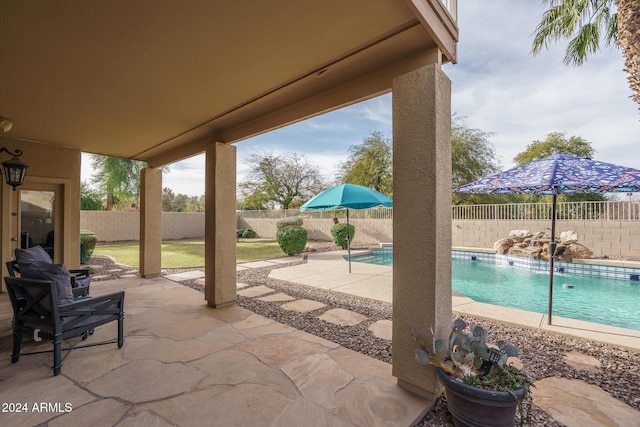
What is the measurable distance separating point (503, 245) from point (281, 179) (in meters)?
15.4

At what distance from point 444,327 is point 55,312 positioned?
11.4ft

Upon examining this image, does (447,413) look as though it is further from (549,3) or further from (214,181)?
(549,3)

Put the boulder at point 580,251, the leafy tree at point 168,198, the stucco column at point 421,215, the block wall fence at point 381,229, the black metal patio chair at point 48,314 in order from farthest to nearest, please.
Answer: the leafy tree at point 168,198 < the block wall fence at point 381,229 < the boulder at point 580,251 < the black metal patio chair at point 48,314 < the stucco column at point 421,215

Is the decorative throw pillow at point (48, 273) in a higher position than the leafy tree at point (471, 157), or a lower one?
lower

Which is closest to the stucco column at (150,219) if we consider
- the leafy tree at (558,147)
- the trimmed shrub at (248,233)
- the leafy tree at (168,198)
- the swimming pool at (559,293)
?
A: the swimming pool at (559,293)

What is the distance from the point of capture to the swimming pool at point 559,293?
17.0ft

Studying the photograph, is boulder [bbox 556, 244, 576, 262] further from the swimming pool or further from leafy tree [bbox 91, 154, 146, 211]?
leafy tree [bbox 91, 154, 146, 211]

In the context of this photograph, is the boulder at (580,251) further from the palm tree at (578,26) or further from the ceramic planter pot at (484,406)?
the ceramic planter pot at (484,406)

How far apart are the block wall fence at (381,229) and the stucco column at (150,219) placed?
7.23 meters

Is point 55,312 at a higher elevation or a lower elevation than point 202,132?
lower

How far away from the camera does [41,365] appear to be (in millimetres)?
2746

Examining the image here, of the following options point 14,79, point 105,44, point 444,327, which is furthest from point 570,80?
point 14,79

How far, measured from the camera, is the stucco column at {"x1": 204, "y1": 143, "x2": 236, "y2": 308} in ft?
14.8

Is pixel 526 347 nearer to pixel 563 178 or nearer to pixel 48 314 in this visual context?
pixel 563 178
